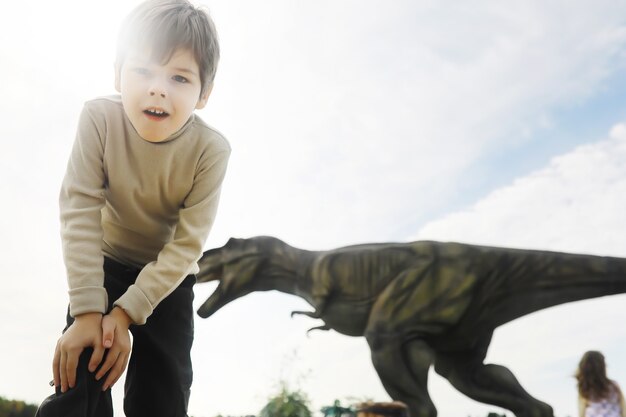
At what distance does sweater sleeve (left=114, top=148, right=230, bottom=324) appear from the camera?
1.03 metres

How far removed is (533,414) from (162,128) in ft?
10.4

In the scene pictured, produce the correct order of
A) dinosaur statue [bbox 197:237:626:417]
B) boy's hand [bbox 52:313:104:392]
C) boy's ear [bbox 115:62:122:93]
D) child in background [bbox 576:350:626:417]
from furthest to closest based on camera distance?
dinosaur statue [bbox 197:237:626:417]
child in background [bbox 576:350:626:417]
boy's ear [bbox 115:62:122:93]
boy's hand [bbox 52:313:104:392]

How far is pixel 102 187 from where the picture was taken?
44.9 inches

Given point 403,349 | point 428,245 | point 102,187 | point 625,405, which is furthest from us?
point 428,245

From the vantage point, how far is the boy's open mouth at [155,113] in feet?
3.44

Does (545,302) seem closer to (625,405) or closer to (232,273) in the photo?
(625,405)

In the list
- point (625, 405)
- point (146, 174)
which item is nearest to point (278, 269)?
point (625, 405)

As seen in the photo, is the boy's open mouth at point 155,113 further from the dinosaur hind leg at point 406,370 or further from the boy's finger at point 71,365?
the dinosaur hind leg at point 406,370

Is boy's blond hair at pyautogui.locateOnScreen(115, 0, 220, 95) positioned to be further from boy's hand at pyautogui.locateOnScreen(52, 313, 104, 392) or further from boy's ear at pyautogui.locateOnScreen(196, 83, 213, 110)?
boy's hand at pyautogui.locateOnScreen(52, 313, 104, 392)

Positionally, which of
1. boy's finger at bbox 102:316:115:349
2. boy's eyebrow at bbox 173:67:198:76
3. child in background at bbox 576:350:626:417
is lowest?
boy's finger at bbox 102:316:115:349

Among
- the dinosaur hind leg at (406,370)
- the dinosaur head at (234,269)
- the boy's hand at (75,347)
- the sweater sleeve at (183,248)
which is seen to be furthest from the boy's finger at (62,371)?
the dinosaur head at (234,269)

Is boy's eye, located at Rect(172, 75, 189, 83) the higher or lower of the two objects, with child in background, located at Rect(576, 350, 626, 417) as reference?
lower

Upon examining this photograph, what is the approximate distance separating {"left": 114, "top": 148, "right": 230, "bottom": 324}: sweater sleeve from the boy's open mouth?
143 mm

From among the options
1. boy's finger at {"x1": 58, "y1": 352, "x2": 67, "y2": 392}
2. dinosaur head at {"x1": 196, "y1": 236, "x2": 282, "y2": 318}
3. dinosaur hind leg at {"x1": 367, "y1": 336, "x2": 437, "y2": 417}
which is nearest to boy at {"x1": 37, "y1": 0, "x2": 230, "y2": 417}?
boy's finger at {"x1": 58, "y1": 352, "x2": 67, "y2": 392}
